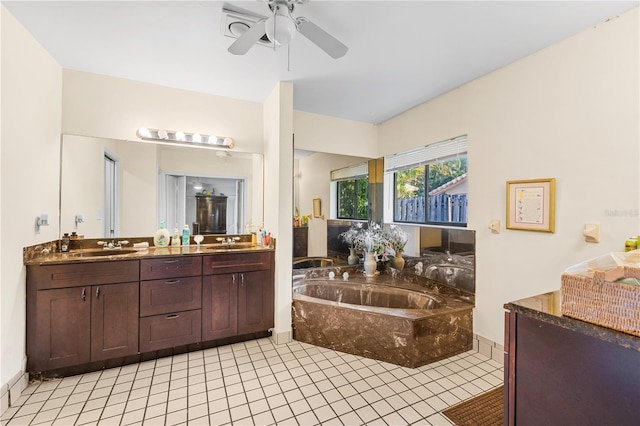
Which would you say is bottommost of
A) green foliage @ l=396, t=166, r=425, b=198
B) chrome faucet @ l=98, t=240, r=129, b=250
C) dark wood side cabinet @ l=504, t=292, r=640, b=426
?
dark wood side cabinet @ l=504, t=292, r=640, b=426

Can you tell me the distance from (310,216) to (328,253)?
56 centimetres

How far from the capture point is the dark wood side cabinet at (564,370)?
2.68 feet

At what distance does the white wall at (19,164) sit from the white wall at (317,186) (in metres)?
2.42

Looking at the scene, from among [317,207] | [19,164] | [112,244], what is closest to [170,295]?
[112,244]

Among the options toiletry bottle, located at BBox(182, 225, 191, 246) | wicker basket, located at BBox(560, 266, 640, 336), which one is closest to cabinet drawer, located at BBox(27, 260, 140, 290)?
toiletry bottle, located at BBox(182, 225, 191, 246)

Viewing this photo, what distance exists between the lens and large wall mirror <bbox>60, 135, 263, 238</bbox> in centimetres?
252

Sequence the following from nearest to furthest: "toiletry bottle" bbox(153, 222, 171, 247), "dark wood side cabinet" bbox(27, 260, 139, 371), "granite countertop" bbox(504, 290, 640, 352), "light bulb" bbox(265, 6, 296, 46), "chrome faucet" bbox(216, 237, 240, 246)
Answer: "granite countertop" bbox(504, 290, 640, 352)
"light bulb" bbox(265, 6, 296, 46)
"dark wood side cabinet" bbox(27, 260, 139, 371)
"toiletry bottle" bbox(153, 222, 171, 247)
"chrome faucet" bbox(216, 237, 240, 246)

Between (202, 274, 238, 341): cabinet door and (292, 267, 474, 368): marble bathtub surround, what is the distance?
1.91ft

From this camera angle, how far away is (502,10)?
1.70m

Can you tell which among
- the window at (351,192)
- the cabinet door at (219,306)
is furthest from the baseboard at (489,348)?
the cabinet door at (219,306)

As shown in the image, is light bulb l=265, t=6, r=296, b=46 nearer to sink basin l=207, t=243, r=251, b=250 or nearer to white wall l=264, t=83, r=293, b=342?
white wall l=264, t=83, r=293, b=342

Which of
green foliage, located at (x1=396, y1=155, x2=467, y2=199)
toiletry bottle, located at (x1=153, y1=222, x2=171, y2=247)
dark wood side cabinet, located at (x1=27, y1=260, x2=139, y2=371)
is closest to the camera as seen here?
dark wood side cabinet, located at (x1=27, y1=260, x2=139, y2=371)

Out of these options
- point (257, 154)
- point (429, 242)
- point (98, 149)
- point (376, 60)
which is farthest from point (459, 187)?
point (98, 149)

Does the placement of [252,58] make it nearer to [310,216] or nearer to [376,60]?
[376,60]
